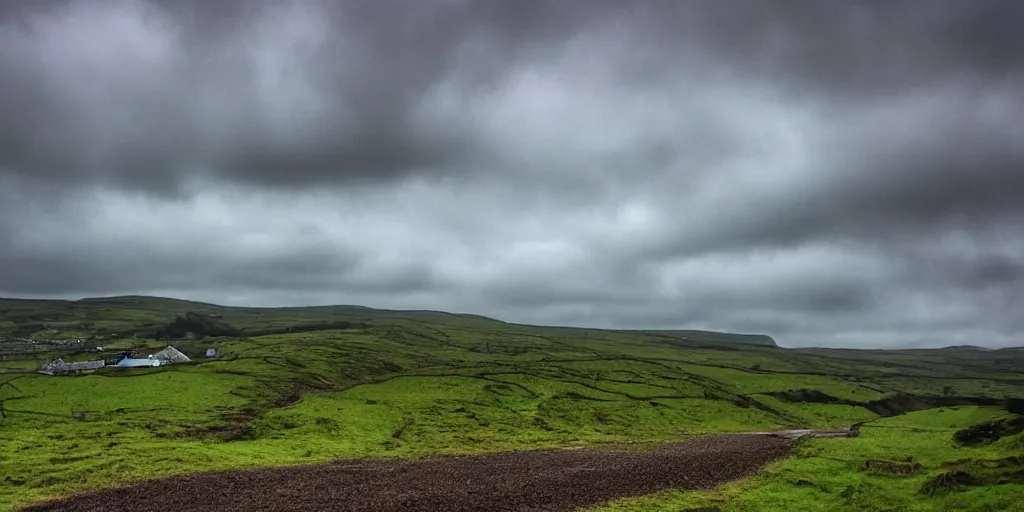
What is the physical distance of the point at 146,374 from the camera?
93.8m

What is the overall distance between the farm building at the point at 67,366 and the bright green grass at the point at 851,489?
11348cm

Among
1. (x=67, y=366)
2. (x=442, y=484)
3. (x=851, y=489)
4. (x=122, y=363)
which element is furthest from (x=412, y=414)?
(x=67, y=366)

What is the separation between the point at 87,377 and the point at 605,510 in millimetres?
86845

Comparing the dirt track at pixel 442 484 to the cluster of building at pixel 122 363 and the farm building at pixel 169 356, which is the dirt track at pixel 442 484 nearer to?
the cluster of building at pixel 122 363

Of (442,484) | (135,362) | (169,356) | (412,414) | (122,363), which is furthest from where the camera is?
(169,356)

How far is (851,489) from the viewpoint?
1486 inches

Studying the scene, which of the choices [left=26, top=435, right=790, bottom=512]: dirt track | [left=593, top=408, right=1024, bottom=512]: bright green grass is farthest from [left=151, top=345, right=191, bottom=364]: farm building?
[left=593, top=408, right=1024, bottom=512]: bright green grass

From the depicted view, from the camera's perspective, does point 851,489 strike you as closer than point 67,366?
Yes

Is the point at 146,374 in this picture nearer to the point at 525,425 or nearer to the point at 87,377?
the point at 87,377

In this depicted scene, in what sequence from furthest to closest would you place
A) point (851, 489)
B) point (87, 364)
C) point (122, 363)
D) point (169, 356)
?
point (169, 356) < point (87, 364) < point (122, 363) < point (851, 489)

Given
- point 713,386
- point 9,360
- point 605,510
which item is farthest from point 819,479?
point 9,360

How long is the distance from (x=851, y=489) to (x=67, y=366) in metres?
136

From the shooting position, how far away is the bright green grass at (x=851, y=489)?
105 ft

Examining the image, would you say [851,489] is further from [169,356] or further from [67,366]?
[169,356]
